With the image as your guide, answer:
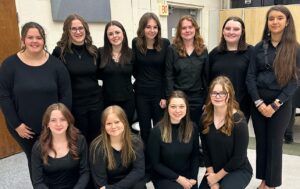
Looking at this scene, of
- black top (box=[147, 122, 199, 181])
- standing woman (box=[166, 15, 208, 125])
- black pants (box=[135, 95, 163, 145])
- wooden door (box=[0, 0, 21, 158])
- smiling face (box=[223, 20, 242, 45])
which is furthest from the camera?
wooden door (box=[0, 0, 21, 158])

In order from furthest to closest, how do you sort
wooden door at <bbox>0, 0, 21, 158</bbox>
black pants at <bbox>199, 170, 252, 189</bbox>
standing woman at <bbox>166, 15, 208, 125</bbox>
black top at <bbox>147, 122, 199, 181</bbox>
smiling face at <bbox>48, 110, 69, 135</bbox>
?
wooden door at <bbox>0, 0, 21, 158</bbox> < standing woman at <bbox>166, 15, 208, 125</bbox> < black top at <bbox>147, 122, 199, 181</bbox> < black pants at <bbox>199, 170, 252, 189</bbox> < smiling face at <bbox>48, 110, 69, 135</bbox>

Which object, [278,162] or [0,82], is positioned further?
[278,162]

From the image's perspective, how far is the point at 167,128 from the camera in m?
2.13

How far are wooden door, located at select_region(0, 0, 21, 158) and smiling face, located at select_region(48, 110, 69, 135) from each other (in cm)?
161

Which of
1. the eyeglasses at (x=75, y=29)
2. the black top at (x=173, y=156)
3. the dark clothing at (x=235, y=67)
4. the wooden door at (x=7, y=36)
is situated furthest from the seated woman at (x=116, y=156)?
the wooden door at (x=7, y=36)

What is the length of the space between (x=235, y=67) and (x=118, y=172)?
1.14 m

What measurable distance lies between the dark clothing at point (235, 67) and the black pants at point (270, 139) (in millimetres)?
150

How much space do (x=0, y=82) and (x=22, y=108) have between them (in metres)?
0.21

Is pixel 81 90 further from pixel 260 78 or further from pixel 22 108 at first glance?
pixel 260 78

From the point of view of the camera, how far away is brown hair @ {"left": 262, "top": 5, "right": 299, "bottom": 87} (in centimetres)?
207

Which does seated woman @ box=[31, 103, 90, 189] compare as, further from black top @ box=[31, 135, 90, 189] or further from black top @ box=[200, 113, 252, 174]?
black top @ box=[200, 113, 252, 174]

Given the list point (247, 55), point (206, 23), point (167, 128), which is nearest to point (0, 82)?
point (167, 128)

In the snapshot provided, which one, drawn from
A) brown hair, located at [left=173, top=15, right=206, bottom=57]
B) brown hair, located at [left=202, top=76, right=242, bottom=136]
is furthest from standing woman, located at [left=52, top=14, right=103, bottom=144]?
brown hair, located at [left=202, top=76, right=242, bottom=136]

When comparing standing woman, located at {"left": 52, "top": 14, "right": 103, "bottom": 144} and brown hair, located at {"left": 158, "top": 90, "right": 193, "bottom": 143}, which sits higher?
standing woman, located at {"left": 52, "top": 14, "right": 103, "bottom": 144}
